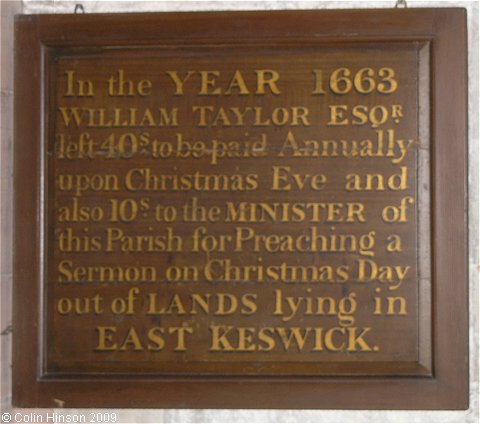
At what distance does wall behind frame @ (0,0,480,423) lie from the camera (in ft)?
7.03

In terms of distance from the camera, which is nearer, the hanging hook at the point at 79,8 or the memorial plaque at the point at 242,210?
the memorial plaque at the point at 242,210

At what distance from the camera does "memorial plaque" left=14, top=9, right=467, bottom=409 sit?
208 cm

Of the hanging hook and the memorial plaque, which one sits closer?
the memorial plaque

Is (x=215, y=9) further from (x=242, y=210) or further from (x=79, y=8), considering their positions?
(x=242, y=210)

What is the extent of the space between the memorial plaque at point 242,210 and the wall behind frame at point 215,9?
7cm

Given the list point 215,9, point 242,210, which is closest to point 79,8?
point 215,9

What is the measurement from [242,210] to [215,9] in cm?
67

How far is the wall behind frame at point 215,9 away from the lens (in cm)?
214

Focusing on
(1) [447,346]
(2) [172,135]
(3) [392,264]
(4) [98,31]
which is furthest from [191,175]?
(1) [447,346]

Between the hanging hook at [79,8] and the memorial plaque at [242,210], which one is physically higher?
the hanging hook at [79,8]

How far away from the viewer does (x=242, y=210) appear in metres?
2.11

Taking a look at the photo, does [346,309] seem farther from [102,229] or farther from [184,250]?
[102,229]

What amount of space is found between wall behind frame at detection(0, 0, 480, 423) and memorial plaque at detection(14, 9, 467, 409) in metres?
0.07

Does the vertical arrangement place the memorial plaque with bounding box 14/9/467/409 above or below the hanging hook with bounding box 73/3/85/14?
below
